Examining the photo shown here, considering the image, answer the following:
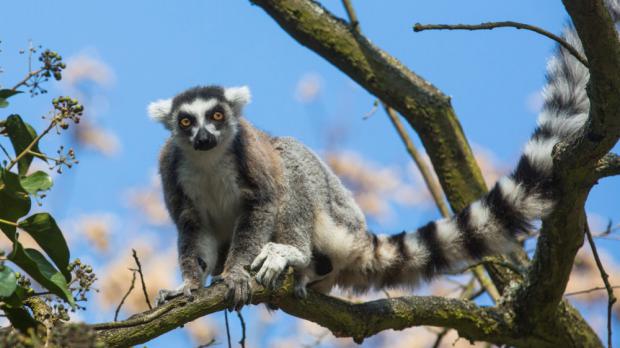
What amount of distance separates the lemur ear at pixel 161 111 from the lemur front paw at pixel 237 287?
1.95 meters

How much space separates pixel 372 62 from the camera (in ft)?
22.3

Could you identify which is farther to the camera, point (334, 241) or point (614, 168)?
point (334, 241)

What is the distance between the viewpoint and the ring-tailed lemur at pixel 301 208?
16.8ft

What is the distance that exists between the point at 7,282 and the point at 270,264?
2.47 m

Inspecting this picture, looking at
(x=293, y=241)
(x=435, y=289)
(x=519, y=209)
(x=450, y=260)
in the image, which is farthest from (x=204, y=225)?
(x=435, y=289)

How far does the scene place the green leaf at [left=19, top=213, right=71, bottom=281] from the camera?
3.03 metres

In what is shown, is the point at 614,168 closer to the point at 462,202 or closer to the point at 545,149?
the point at 545,149

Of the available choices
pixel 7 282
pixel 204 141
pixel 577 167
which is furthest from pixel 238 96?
Result: pixel 7 282

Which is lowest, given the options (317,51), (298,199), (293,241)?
(293,241)

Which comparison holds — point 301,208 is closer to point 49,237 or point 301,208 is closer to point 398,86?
point 398,86

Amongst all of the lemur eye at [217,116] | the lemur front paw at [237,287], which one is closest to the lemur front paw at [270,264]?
the lemur front paw at [237,287]

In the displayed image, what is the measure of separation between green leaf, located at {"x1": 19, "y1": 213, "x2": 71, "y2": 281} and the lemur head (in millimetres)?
2559

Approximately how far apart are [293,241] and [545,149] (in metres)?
1.88

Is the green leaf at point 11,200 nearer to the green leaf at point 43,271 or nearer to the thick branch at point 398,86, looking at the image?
the green leaf at point 43,271
